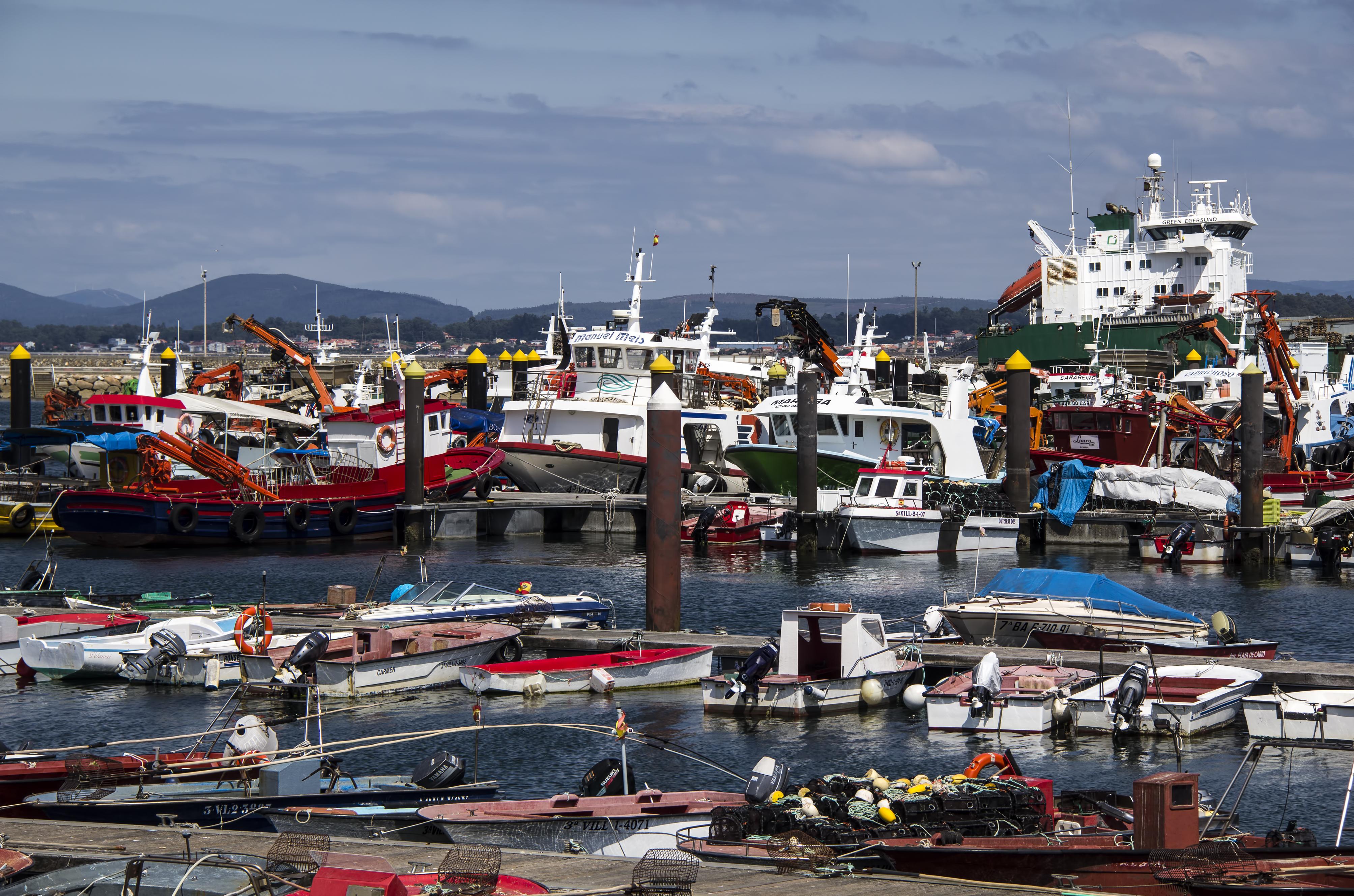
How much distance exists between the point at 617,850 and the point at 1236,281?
60.4 metres

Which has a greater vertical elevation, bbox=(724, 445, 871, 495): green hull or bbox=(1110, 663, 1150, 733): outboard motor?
bbox=(724, 445, 871, 495): green hull

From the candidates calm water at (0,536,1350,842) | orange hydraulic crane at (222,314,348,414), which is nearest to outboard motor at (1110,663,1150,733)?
calm water at (0,536,1350,842)

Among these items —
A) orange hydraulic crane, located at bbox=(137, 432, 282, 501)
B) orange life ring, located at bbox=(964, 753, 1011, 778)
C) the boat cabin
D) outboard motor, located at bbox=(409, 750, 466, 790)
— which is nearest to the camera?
orange life ring, located at bbox=(964, 753, 1011, 778)

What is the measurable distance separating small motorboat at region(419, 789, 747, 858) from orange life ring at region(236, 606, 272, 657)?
337 inches

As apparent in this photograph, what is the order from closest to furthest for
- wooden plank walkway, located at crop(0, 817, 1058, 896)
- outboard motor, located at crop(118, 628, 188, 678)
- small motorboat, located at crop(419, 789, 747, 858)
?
wooden plank walkway, located at crop(0, 817, 1058, 896), small motorboat, located at crop(419, 789, 747, 858), outboard motor, located at crop(118, 628, 188, 678)

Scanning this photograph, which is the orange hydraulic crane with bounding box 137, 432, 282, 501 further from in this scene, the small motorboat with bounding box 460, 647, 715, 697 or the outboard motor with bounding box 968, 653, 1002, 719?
the outboard motor with bounding box 968, 653, 1002, 719

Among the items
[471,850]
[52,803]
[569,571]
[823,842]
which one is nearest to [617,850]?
[823,842]

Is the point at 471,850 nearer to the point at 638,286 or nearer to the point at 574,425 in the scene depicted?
the point at 574,425

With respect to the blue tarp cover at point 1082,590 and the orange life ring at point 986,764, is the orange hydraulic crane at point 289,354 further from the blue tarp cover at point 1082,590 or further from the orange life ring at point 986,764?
the orange life ring at point 986,764

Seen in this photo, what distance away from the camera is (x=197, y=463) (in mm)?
38750

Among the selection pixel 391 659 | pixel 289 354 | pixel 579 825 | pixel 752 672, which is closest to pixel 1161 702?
pixel 752 672

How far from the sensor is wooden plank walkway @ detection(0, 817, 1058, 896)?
10.4 m

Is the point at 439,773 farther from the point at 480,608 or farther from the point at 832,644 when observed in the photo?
the point at 480,608

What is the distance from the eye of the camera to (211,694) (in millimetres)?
21703
